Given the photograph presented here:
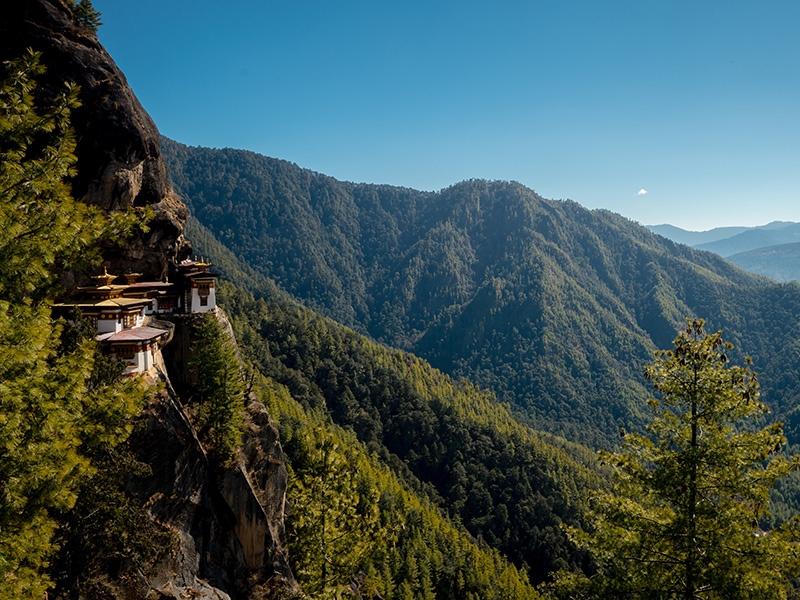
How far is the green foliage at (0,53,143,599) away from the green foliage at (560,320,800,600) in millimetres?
12234

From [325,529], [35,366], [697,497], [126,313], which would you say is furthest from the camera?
[325,529]

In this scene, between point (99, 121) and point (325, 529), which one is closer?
point (99, 121)

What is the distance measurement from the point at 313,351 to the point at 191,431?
115 m

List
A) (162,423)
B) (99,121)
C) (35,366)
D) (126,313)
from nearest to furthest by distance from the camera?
(35,366) < (162,423) < (126,313) < (99,121)

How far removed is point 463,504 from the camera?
107 m

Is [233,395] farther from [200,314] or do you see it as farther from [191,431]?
[200,314]

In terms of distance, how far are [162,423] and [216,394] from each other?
4.29 m

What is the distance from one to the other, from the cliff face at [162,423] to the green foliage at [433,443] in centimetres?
7145

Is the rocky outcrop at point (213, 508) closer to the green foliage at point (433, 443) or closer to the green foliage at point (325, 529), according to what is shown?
the green foliage at point (325, 529)

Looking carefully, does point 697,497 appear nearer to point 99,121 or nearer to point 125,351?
point 125,351

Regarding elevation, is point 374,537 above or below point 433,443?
above

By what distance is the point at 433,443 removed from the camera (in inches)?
4769

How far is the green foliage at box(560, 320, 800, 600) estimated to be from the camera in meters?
10.9

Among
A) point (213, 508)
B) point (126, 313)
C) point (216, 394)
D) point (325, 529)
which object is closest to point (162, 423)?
point (216, 394)
